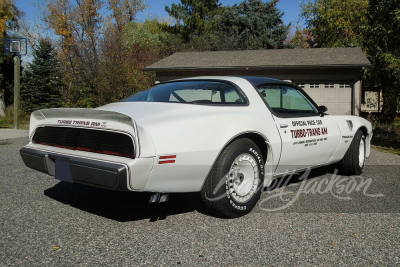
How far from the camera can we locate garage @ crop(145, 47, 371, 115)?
17234 mm

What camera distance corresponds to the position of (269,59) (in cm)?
1922

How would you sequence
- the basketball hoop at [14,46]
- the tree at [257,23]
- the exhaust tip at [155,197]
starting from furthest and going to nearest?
the tree at [257,23] < the basketball hoop at [14,46] < the exhaust tip at [155,197]

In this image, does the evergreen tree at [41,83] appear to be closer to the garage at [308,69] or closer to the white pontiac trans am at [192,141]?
the garage at [308,69]

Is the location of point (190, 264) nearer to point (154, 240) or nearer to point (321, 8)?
point (154, 240)

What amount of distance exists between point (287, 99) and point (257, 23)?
3011cm

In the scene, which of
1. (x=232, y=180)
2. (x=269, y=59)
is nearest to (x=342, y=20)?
(x=269, y=59)

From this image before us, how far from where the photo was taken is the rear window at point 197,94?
399cm

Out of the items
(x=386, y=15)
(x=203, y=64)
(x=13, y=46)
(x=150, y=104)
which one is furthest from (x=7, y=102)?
(x=150, y=104)

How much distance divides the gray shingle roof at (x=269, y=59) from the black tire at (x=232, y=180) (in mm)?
14569

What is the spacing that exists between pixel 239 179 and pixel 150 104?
117 cm

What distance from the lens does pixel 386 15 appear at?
12.4 m

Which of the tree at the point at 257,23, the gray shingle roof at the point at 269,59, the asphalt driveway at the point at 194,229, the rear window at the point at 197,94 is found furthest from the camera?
the tree at the point at 257,23

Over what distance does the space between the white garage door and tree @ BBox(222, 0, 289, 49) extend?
14.8 meters

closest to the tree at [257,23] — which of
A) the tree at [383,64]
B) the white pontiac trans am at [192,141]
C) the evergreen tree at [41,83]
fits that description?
the tree at [383,64]
